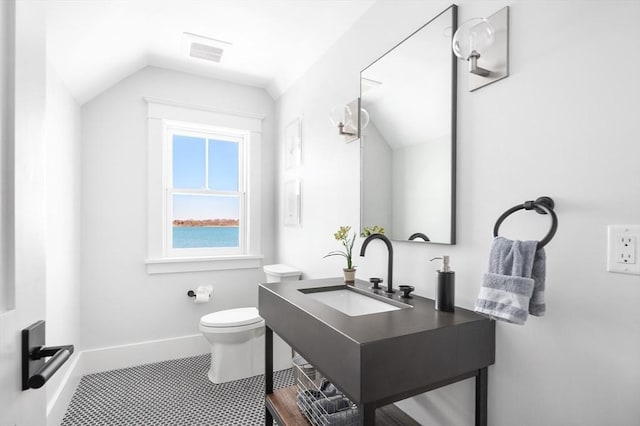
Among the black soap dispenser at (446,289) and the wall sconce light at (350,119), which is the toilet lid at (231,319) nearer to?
the wall sconce light at (350,119)

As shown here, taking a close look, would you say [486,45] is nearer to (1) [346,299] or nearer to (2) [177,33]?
(1) [346,299]

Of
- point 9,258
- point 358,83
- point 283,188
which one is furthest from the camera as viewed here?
point 283,188

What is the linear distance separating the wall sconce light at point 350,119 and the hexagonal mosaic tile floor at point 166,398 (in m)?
1.82

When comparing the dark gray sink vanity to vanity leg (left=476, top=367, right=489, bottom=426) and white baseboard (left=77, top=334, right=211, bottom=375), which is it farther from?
white baseboard (left=77, top=334, right=211, bottom=375)

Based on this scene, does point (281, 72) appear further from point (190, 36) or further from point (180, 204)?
point (180, 204)

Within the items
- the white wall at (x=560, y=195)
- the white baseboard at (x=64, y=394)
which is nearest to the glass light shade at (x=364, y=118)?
the white wall at (x=560, y=195)

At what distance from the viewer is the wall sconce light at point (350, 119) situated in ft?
6.55

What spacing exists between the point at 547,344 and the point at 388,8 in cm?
172

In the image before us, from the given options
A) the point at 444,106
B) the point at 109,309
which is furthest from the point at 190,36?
the point at 109,309

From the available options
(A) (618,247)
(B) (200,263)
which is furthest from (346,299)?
(B) (200,263)

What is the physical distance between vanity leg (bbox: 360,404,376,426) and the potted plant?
882 millimetres

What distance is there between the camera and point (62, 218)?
2.14 metres

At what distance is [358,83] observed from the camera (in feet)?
6.81

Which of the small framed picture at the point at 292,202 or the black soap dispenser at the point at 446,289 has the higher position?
the small framed picture at the point at 292,202
